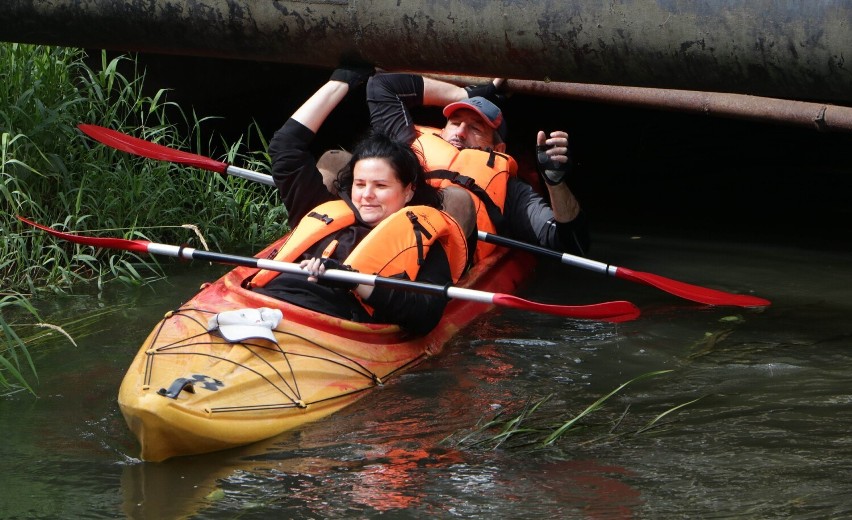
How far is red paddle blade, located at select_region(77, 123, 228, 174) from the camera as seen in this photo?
5562 mm

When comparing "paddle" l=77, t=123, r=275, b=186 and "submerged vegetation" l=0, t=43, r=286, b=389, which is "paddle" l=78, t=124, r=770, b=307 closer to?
"paddle" l=77, t=123, r=275, b=186

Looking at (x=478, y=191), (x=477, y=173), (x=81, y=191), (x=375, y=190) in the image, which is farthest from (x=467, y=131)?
(x=81, y=191)

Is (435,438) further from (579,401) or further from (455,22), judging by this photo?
(455,22)

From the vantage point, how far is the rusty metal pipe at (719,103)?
5586 millimetres

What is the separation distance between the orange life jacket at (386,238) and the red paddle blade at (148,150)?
127cm

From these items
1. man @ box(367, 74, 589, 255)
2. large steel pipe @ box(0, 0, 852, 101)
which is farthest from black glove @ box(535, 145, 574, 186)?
large steel pipe @ box(0, 0, 852, 101)

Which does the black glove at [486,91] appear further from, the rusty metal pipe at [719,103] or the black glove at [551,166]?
the black glove at [551,166]

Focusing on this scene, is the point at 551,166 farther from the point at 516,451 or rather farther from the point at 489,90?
the point at 489,90

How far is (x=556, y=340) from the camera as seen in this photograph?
16.0ft

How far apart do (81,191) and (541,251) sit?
7.58 feet

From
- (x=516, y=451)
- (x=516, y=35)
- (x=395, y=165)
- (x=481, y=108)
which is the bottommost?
(x=516, y=451)

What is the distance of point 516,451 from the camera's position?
3.48m

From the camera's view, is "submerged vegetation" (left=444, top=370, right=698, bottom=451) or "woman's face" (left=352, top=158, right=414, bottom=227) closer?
"submerged vegetation" (left=444, top=370, right=698, bottom=451)

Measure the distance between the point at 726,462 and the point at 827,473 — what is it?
0.92 ft
